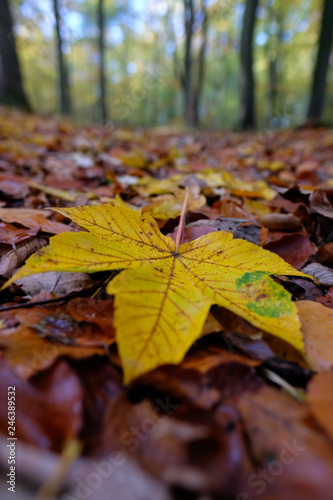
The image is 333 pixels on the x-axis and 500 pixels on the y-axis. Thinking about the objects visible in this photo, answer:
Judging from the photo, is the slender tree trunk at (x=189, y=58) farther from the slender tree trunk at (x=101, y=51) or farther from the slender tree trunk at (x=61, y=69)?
the slender tree trunk at (x=61, y=69)

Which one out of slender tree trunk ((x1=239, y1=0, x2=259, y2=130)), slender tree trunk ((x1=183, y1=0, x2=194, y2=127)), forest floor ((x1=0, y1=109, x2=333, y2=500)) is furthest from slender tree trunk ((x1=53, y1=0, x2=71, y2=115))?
forest floor ((x1=0, y1=109, x2=333, y2=500))

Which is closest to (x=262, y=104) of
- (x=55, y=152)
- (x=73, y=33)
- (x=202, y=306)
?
(x=73, y=33)

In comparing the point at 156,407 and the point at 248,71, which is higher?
the point at 248,71

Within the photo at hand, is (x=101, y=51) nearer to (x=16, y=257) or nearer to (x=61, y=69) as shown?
(x=61, y=69)

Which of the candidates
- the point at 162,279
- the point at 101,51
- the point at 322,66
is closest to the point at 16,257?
the point at 162,279

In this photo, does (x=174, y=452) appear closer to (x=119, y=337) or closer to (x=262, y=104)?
(x=119, y=337)

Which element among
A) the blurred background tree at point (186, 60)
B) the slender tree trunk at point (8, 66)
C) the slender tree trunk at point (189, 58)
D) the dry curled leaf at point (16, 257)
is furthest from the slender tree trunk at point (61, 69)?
the dry curled leaf at point (16, 257)
